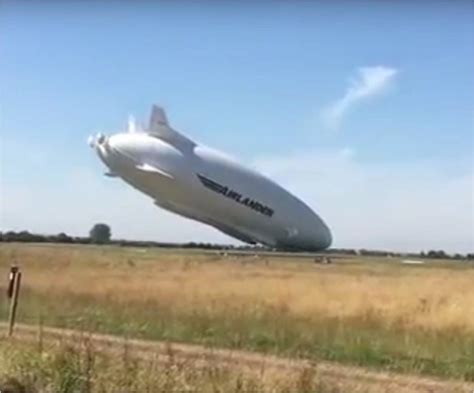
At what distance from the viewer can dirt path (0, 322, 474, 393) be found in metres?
9.33

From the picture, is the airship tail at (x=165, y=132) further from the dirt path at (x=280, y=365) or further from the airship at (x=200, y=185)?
the dirt path at (x=280, y=365)

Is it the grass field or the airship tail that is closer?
the grass field

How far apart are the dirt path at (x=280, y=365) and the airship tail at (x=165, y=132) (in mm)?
107238

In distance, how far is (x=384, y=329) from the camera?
17906 millimetres

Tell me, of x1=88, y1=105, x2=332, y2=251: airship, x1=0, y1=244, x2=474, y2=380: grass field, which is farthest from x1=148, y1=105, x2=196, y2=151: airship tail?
x1=0, y1=244, x2=474, y2=380: grass field

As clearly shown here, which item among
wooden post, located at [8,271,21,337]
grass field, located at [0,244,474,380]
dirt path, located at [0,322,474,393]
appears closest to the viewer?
dirt path, located at [0,322,474,393]

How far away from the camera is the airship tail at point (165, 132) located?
119994mm

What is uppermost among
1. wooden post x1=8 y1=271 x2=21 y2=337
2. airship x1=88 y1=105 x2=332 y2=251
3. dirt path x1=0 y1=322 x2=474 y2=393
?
airship x1=88 y1=105 x2=332 y2=251

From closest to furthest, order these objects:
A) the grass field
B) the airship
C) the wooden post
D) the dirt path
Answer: the dirt path → the grass field → the wooden post → the airship

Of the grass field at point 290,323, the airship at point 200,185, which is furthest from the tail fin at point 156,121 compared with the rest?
the grass field at point 290,323

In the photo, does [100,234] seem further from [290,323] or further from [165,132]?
[290,323]

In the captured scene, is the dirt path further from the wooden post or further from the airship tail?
the airship tail

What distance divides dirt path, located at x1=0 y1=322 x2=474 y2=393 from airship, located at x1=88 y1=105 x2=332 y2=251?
102 m

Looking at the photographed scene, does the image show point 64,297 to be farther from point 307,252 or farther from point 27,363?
point 307,252
